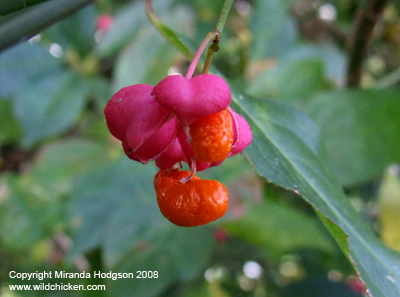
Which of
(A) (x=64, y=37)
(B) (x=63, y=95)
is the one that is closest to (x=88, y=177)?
(B) (x=63, y=95)

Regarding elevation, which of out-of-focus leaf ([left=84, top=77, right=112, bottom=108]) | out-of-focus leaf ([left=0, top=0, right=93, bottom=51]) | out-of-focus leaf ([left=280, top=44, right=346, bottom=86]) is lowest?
out-of-focus leaf ([left=280, top=44, right=346, bottom=86])

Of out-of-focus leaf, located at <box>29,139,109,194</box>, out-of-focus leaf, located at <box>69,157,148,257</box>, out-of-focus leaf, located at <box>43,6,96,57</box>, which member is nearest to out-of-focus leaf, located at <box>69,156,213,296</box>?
out-of-focus leaf, located at <box>69,157,148,257</box>

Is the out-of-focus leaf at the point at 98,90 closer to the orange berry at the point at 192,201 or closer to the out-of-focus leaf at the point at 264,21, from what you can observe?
the out-of-focus leaf at the point at 264,21

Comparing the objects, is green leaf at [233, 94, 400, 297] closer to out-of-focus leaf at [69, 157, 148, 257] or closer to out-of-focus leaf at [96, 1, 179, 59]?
out-of-focus leaf at [69, 157, 148, 257]

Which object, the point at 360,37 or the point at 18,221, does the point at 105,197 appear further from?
the point at 360,37

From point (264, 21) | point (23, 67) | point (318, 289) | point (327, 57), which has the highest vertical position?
point (23, 67)

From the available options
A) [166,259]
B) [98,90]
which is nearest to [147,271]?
[166,259]
